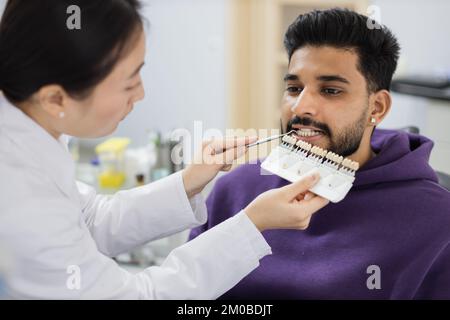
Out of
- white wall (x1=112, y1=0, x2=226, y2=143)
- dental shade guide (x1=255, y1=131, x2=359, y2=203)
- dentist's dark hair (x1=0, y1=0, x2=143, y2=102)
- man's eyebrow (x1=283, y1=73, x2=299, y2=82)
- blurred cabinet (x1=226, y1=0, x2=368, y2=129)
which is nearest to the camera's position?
dentist's dark hair (x1=0, y1=0, x2=143, y2=102)

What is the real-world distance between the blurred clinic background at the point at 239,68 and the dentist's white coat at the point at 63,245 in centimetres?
149

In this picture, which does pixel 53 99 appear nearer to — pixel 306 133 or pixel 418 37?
pixel 306 133

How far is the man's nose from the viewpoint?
1311 mm

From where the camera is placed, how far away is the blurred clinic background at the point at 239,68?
273 centimetres

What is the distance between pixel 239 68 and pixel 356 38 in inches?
93.7

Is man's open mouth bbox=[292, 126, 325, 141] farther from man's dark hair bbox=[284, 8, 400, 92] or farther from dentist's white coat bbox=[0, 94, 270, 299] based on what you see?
dentist's white coat bbox=[0, 94, 270, 299]

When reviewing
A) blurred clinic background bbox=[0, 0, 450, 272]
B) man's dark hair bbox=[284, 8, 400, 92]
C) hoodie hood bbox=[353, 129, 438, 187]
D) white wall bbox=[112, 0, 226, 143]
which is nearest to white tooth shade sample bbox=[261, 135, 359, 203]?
hoodie hood bbox=[353, 129, 438, 187]

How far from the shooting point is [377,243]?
1289mm

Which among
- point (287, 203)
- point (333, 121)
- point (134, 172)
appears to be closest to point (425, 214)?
point (333, 121)

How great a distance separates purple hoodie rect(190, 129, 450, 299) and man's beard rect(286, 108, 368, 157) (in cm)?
7

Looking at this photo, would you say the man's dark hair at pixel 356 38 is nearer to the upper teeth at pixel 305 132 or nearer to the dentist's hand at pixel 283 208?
the upper teeth at pixel 305 132
